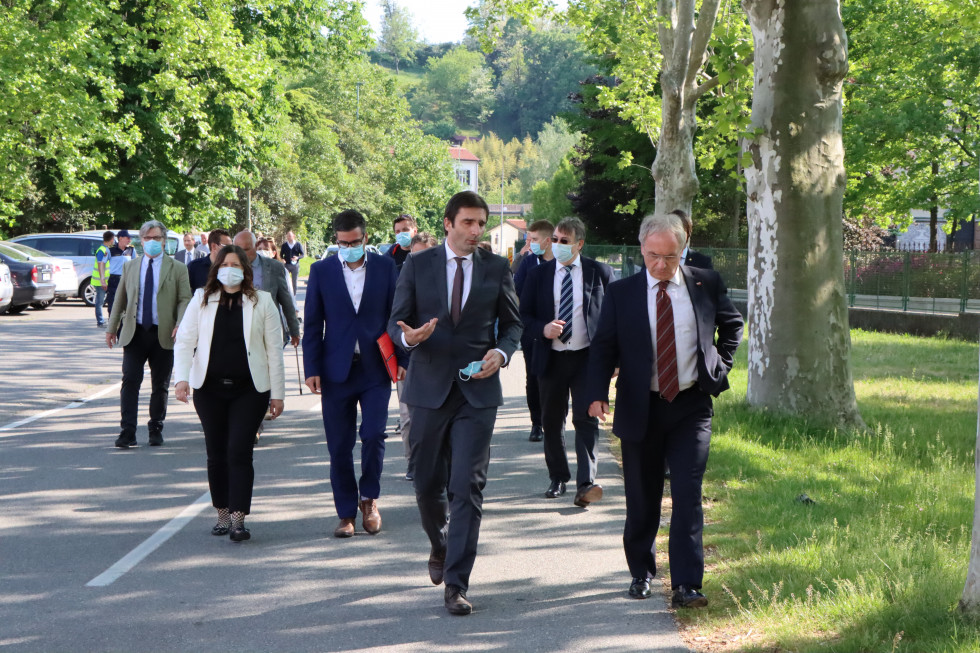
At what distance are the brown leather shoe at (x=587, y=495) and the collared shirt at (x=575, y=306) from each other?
1.04m

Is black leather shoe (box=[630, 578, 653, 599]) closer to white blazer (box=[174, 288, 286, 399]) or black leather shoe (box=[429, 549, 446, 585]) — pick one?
black leather shoe (box=[429, 549, 446, 585])

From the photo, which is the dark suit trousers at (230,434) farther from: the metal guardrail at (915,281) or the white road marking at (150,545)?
the metal guardrail at (915,281)

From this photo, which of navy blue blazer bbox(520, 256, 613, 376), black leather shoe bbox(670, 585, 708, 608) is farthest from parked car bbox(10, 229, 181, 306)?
black leather shoe bbox(670, 585, 708, 608)

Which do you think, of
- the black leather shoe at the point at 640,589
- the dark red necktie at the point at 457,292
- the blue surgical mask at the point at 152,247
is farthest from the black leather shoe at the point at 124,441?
the black leather shoe at the point at 640,589

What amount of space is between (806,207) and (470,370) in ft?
19.7

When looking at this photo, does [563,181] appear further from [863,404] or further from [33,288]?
[863,404]

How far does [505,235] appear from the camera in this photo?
171625 millimetres

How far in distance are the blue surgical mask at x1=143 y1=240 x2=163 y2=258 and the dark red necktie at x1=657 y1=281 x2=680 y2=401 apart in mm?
6296

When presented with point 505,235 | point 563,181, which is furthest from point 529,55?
point 563,181

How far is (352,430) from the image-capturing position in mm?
7219

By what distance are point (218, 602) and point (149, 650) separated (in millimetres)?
738

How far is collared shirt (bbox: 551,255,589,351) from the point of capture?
8.16 metres

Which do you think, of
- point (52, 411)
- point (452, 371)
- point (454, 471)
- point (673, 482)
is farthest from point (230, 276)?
point (52, 411)

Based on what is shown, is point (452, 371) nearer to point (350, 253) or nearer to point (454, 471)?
point (454, 471)
